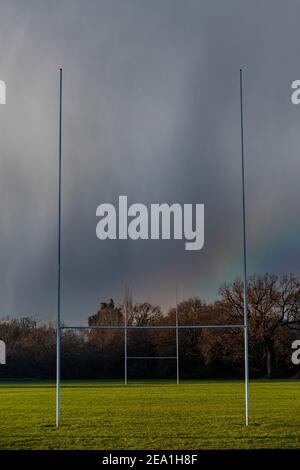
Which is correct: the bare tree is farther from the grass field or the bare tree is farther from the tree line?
the grass field

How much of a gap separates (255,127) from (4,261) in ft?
38.0

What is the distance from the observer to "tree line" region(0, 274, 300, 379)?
25375 mm

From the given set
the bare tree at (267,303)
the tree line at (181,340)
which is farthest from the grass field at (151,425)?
the bare tree at (267,303)

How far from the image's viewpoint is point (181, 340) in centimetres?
2572

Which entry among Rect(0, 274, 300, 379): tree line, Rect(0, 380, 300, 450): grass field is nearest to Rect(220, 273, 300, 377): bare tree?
Rect(0, 274, 300, 379): tree line

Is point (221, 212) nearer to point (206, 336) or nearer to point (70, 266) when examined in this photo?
point (70, 266)

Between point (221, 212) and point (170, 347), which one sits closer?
point (221, 212)

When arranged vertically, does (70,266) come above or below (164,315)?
above

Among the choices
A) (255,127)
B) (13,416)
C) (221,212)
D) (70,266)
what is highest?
(255,127)

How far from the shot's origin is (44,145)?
1530 centimetres

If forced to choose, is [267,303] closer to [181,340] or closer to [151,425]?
[181,340]

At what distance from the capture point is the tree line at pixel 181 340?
25375 millimetres

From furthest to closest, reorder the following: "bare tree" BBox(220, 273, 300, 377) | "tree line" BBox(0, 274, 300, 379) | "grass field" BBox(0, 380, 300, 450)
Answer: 1. "bare tree" BBox(220, 273, 300, 377)
2. "tree line" BBox(0, 274, 300, 379)
3. "grass field" BBox(0, 380, 300, 450)
